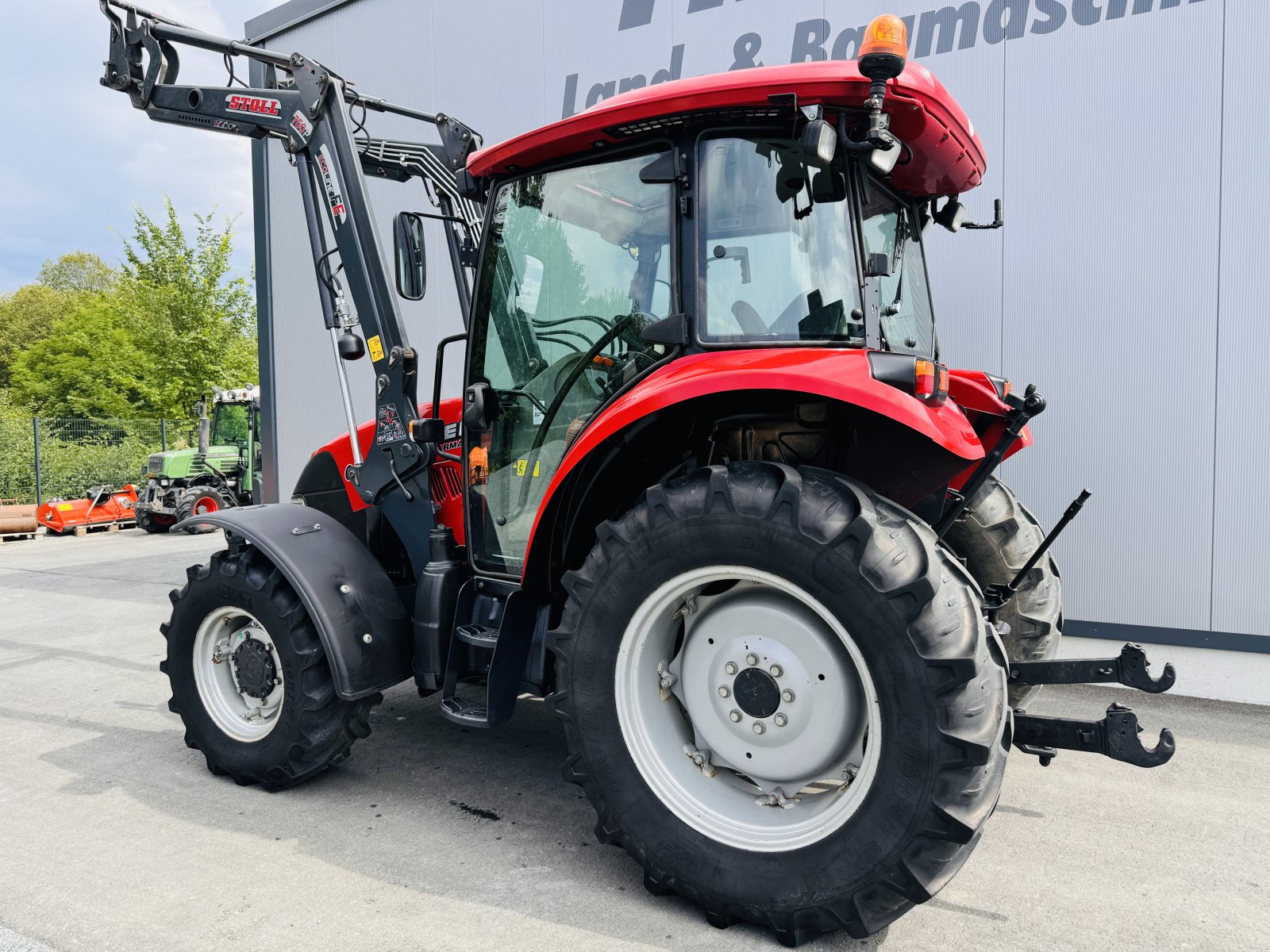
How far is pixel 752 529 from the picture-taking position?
7.64 feet

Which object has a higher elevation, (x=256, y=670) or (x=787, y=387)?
(x=787, y=387)

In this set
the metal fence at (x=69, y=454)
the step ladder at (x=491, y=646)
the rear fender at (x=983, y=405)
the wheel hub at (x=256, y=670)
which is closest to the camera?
the step ladder at (x=491, y=646)

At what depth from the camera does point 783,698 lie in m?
2.48

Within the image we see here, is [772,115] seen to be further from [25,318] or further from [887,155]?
[25,318]

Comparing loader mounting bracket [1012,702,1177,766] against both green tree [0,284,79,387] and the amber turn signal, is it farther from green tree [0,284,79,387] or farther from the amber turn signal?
green tree [0,284,79,387]

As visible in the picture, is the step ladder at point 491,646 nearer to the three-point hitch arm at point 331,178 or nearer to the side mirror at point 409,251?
the three-point hitch arm at point 331,178

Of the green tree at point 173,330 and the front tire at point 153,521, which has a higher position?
the green tree at point 173,330

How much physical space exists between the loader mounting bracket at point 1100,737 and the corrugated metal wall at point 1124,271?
9.12ft

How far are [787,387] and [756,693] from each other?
903mm

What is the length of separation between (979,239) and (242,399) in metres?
13.5

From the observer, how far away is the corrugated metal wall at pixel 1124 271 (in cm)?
464

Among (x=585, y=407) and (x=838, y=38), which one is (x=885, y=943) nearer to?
(x=585, y=407)

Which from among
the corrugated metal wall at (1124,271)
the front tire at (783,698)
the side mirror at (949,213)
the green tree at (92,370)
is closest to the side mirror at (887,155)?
the side mirror at (949,213)

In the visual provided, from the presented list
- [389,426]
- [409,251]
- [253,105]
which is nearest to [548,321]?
[409,251]
